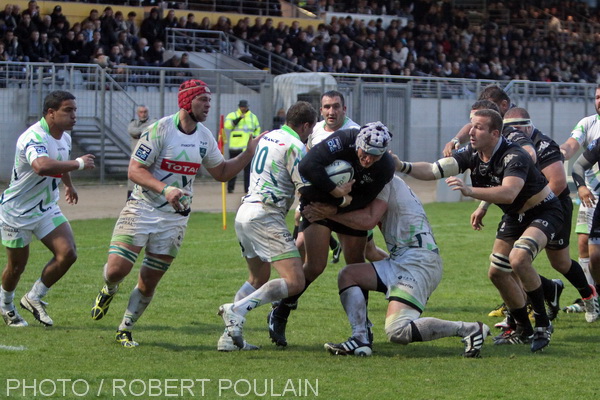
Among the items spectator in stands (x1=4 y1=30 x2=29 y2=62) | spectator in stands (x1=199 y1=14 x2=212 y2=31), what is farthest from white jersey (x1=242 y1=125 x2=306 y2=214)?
spectator in stands (x1=199 y1=14 x2=212 y2=31)

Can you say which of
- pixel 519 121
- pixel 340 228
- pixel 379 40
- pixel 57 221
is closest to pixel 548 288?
pixel 519 121

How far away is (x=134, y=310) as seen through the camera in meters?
7.98

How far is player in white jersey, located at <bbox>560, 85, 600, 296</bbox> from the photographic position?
9.40 m

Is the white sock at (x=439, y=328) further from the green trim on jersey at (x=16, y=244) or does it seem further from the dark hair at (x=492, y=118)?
the green trim on jersey at (x=16, y=244)

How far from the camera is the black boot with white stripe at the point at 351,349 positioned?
749 cm

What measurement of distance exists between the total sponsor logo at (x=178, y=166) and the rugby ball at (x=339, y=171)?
132 centimetres

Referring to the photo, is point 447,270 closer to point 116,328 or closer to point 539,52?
point 116,328

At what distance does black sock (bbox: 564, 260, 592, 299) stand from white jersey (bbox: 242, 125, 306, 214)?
3.12m

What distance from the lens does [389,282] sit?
24.8ft

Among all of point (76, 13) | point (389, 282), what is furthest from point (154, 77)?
point (389, 282)

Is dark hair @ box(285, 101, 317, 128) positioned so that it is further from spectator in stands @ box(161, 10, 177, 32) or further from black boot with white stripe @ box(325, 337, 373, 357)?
spectator in stands @ box(161, 10, 177, 32)

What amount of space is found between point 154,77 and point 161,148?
1705 centimetres

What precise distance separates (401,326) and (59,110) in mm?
3842

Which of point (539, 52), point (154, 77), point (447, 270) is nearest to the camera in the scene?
point (447, 270)
